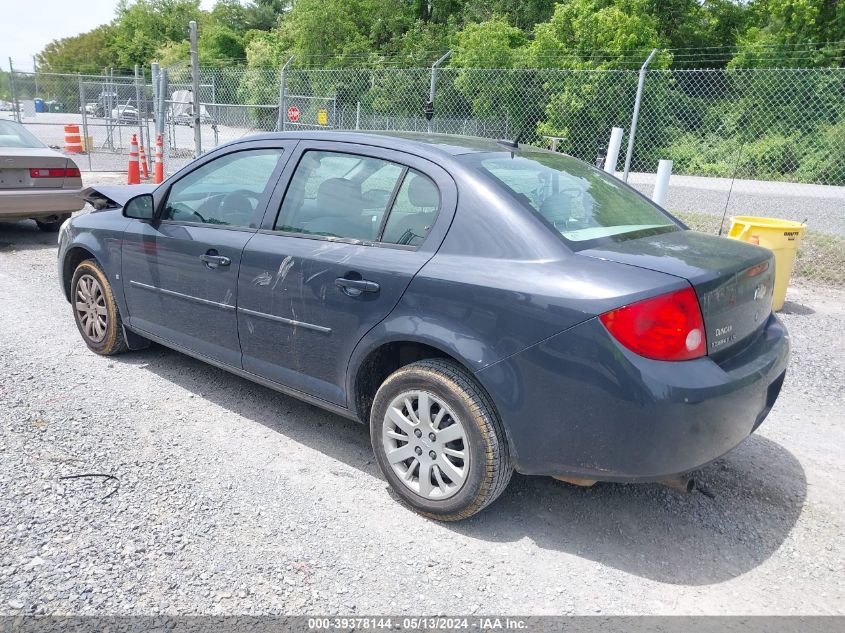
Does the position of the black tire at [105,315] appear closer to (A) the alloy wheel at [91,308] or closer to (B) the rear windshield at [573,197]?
(A) the alloy wheel at [91,308]

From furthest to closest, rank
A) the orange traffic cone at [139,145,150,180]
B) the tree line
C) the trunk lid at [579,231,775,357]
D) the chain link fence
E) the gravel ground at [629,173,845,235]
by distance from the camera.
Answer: the tree line < the chain link fence < the orange traffic cone at [139,145,150,180] < the gravel ground at [629,173,845,235] < the trunk lid at [579,231,775,357]

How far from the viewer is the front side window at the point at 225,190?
384 centimetres

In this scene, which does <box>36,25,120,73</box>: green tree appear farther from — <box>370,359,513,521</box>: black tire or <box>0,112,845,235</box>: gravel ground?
<box>370,359,513,521</box>: black tire

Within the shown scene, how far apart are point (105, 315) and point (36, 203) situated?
4409 millimetres

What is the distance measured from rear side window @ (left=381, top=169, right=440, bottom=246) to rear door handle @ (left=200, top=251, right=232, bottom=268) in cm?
106

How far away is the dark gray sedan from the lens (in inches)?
102

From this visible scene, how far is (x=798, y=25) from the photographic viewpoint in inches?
1089

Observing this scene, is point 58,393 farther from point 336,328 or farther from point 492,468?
point 492,468

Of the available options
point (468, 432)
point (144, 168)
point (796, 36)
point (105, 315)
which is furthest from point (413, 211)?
point (796, 36)

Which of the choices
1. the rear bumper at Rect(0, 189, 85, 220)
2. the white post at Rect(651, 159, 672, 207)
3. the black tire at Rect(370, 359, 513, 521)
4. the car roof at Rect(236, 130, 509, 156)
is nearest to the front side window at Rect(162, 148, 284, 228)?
the car roof at Rect(236, 130, 509, 156)

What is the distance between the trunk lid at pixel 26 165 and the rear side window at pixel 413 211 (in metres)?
6.79

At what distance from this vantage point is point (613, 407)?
255 cm

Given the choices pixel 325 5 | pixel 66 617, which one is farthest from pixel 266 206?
pixel 325 5

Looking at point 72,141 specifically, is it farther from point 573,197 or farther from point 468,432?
point 468,432
